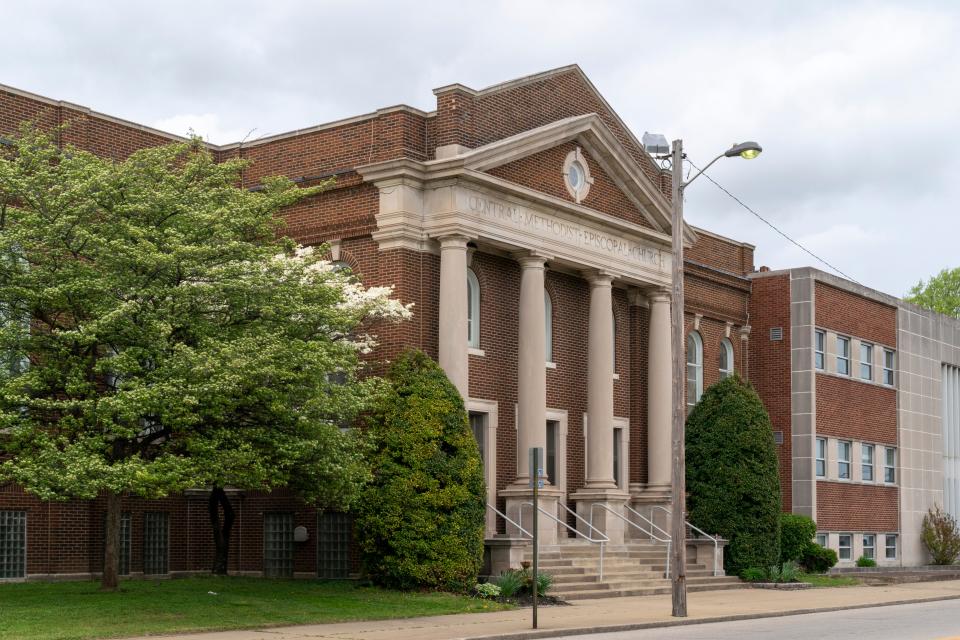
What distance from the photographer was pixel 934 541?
47188 mm

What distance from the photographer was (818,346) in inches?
1698

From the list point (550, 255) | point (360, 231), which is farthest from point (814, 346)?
point (360, 231)

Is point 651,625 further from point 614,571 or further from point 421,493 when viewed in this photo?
point 614,571

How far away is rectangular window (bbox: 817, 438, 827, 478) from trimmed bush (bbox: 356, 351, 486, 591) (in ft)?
60.1

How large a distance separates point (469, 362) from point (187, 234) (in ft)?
31.6

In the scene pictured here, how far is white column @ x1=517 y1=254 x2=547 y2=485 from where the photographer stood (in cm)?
3061

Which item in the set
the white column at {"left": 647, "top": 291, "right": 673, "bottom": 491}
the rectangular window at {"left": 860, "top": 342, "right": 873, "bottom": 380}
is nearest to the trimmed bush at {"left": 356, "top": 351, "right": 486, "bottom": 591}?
the white column at {"left": 647, "top": 291, "right": 673, "bottom": 491}

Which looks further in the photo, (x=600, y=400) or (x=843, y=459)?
(x=843, y=459)

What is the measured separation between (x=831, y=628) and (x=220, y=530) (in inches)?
586

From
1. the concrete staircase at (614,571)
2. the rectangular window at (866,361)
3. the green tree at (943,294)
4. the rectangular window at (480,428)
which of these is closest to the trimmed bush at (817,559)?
the concrete staircase at (614,571)

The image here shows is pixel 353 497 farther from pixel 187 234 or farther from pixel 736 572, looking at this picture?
pixel 736 572

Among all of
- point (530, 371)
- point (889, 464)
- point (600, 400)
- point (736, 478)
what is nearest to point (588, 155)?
point (600, 400)

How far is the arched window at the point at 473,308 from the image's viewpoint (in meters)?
31.6

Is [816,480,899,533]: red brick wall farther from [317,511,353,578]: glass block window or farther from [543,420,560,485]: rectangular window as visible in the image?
[317,511,353,578]: glass block window
